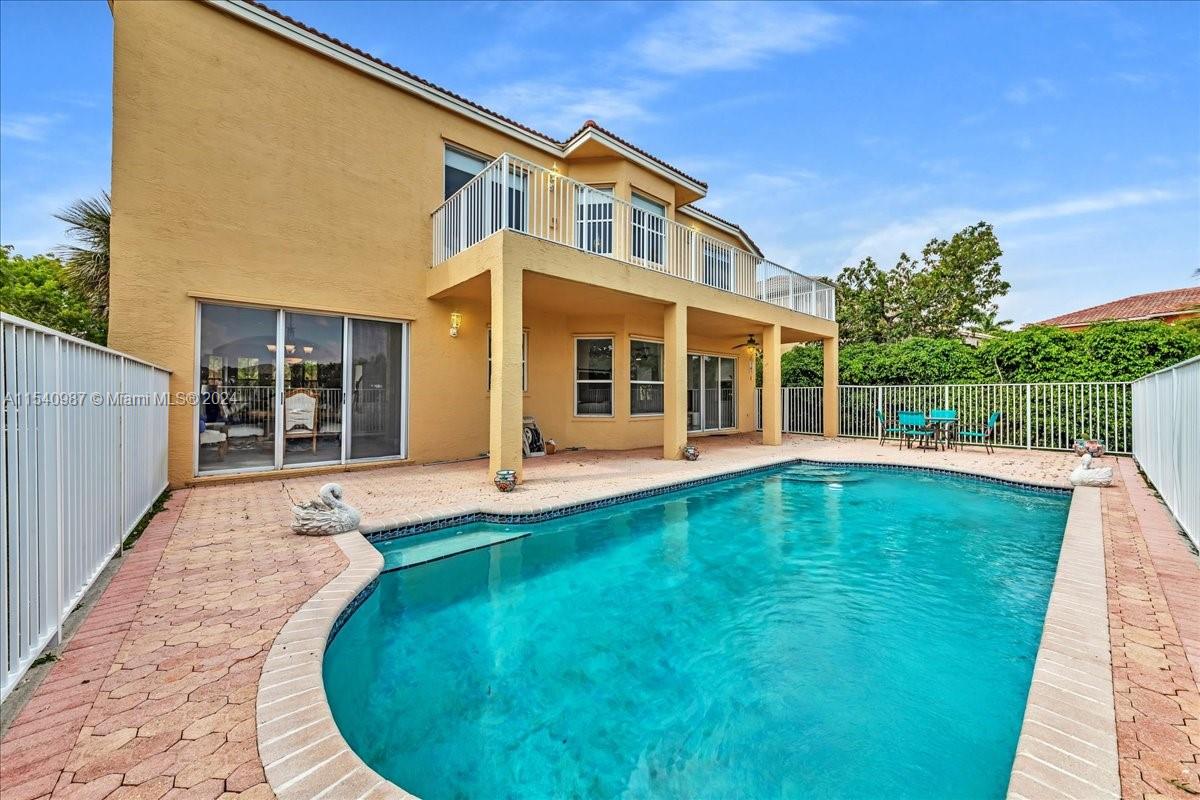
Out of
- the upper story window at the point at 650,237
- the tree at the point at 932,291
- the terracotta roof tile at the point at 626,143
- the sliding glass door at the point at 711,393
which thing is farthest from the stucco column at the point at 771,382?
the tree at the point at 932,291

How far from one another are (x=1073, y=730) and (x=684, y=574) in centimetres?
323

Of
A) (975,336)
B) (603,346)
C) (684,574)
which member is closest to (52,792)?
(684,574)

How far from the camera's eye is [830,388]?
15.7m

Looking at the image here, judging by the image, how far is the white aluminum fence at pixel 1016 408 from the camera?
37.2ft

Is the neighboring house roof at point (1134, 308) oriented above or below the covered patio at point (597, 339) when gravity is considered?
above

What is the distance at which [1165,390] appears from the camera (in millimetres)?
5980

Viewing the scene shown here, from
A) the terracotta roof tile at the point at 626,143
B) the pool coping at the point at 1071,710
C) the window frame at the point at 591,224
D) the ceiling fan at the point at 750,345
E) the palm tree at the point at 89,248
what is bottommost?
the pool coping at the point at 1071,710

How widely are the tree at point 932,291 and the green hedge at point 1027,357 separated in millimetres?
7423

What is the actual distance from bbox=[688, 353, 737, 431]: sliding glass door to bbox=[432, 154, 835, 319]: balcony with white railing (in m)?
2.99

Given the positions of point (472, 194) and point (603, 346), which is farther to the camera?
point (603, 346)

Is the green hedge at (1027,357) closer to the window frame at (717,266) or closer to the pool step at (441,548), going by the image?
the window frame at (717,266)

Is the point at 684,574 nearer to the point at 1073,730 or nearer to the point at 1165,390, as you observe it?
the point at 1073,730

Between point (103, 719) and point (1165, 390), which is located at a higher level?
point (1165, 390)

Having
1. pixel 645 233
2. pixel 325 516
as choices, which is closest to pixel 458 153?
pixel 645 233
